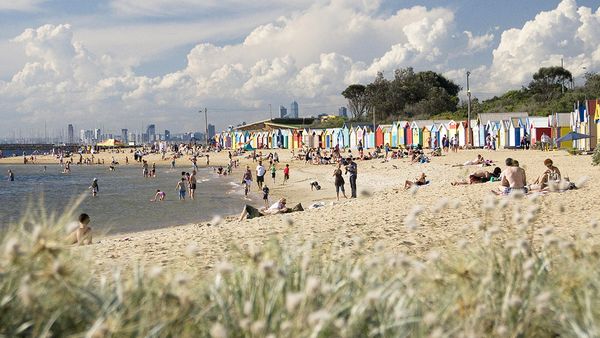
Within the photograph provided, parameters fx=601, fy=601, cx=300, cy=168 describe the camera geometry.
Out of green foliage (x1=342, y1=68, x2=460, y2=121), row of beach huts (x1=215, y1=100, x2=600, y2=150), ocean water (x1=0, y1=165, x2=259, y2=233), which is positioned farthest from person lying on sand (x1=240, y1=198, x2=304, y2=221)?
green foliage (x1=342, y1=68, x2=460, y2=121)

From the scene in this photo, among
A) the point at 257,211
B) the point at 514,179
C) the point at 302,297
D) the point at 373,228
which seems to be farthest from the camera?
the point at 257,211

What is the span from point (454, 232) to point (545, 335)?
219 inches

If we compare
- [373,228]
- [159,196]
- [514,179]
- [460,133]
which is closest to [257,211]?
[373,228]

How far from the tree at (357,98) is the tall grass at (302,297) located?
89681 mm

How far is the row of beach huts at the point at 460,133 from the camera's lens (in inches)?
1264

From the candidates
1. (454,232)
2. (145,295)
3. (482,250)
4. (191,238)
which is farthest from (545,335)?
(191,238)

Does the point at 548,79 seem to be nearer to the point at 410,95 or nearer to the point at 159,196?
the point at 410,95

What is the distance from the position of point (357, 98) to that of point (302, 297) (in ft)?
305

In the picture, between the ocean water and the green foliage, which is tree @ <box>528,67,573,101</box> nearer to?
the green foliage

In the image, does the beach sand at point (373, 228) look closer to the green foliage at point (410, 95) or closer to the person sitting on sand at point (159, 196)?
the person sitting on sand at point (159, 196)

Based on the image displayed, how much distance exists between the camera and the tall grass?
2.81 metres

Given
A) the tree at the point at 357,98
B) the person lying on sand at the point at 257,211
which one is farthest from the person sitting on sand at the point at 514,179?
the tree at the point at 357,98

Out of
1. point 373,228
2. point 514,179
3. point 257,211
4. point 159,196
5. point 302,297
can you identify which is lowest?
point 159,196

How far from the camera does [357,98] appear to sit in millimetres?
94375
